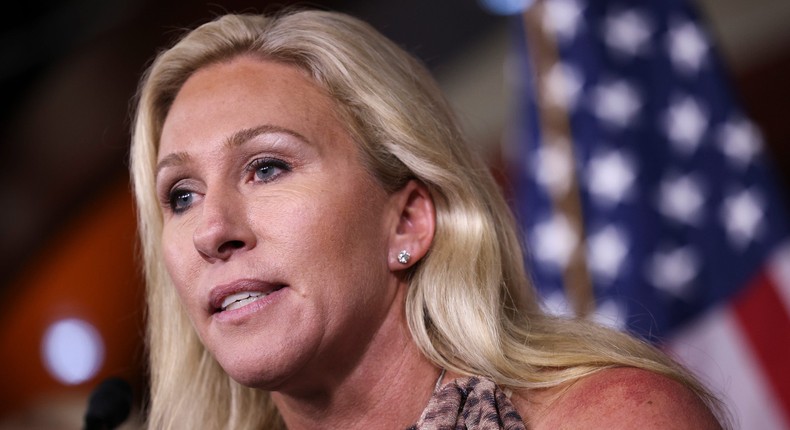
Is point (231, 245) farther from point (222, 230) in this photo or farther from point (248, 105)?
point (248, 105)

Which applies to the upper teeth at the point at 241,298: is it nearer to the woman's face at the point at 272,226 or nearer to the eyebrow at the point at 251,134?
the woman's face at the point at 272,226

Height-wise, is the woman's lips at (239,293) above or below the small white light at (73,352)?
above

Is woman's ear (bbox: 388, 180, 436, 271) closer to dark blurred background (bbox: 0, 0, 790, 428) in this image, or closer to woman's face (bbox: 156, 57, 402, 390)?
woman's face (bbox: 156, 57, 402, 390)

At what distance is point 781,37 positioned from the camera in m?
5.16

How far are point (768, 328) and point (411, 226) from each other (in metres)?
1.23

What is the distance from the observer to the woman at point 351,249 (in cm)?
176

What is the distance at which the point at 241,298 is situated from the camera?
1784 mm

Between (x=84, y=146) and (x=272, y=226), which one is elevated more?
(x=272, y=226)

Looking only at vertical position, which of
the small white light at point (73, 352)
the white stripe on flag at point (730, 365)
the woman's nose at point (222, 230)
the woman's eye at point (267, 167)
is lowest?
the small white light at point (73, 352)

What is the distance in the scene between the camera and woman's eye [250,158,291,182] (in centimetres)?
187

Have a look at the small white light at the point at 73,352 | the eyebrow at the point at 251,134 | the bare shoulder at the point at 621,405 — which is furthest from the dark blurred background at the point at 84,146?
the bare shoulder at the point at 621,405

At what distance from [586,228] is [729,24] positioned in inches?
117

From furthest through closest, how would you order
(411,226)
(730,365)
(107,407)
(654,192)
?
(654,192)
(730,365)
(411,226)
(107,407)

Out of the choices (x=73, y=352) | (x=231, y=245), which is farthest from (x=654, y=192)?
(x=73, y=352)
